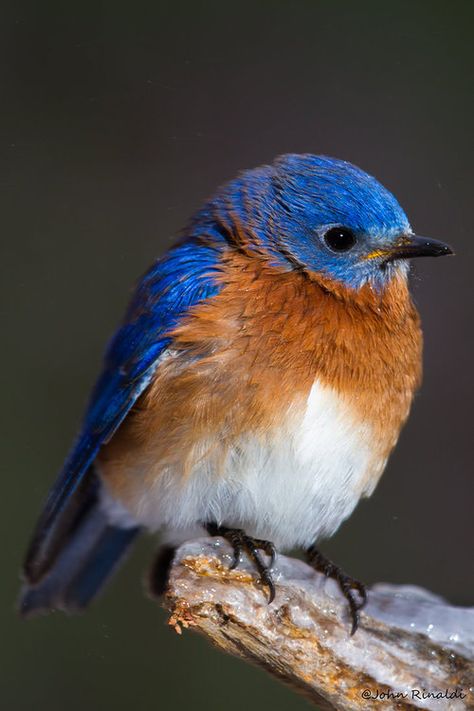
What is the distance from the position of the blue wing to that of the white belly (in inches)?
7.5

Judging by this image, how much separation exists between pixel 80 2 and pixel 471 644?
2979mm

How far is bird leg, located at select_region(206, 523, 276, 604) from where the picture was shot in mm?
2822

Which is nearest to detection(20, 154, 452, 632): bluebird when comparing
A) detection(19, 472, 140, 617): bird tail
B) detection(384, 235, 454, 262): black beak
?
detection(384, 235, 454, 262): black beak

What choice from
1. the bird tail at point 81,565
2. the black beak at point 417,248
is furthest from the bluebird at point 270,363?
the bird tail at point 81,565

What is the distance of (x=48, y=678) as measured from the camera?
4633 millimetres

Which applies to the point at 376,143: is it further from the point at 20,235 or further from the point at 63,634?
the point at 63,634

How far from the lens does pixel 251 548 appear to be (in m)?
2.98

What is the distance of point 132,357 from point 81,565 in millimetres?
869

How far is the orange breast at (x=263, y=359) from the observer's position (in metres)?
2.88

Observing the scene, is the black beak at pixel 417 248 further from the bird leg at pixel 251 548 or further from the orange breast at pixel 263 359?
the bird leg at pixel 251 548

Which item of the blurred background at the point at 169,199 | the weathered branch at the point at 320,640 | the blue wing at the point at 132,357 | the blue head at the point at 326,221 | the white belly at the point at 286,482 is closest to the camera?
the weathered branch at the point at 320,640

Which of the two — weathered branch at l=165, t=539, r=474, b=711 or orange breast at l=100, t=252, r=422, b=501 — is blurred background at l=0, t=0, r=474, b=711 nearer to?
orange breast at l=100, t=252, r=422, b=501

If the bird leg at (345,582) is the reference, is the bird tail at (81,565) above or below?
below

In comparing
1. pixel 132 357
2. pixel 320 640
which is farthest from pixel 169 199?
pixel 320 640
